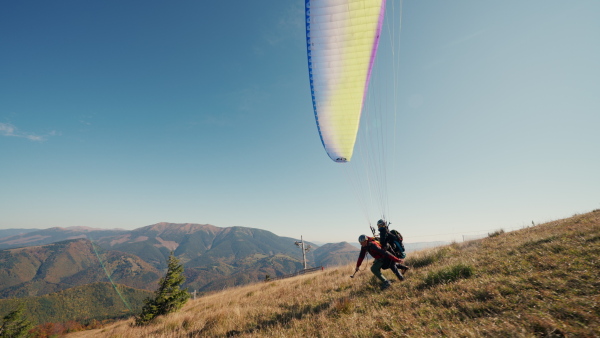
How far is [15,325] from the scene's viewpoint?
30.7 metres

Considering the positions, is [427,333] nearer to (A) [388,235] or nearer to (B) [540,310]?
(B) [540,310]

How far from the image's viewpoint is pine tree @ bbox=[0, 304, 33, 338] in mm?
27081

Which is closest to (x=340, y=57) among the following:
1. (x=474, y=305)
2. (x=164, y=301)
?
(x=474, y=305)

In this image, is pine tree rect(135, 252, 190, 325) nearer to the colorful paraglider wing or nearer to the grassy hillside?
the grassy hillside

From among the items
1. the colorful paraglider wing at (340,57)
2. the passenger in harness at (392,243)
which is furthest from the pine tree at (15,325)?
the passenger in harness at (392,243)

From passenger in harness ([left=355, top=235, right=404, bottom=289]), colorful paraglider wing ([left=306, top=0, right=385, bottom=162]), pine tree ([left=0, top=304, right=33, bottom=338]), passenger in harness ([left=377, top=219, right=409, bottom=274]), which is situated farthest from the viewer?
pine tree ([left=0, top=304, right=33, bottom=338])

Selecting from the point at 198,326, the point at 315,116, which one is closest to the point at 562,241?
the point at 315,116

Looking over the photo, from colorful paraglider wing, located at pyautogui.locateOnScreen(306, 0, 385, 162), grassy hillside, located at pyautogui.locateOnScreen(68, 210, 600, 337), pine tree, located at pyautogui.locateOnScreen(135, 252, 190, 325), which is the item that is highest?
colorful paraglider wing, located at pyautogui.locateOnScreen(306, 0, 385, 162)

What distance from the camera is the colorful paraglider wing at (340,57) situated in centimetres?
752

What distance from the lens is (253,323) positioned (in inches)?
237

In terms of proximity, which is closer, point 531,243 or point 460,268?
point 460,268

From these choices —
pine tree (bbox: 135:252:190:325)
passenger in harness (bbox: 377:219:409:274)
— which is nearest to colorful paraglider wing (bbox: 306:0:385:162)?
passenger in harness (bbox: 377:219:409:274)

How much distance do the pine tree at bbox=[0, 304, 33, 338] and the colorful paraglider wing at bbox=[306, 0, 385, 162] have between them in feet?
137

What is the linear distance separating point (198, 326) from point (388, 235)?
611cm
